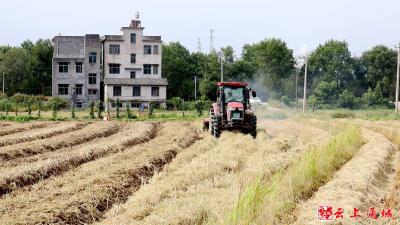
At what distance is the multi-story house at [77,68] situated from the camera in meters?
58.8

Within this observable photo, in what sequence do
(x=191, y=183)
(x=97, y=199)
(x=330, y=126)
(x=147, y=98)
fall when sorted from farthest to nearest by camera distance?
(x=147, y=98) → (x=330, y=126) → (x=191, y=183) → (x=97, y=199)

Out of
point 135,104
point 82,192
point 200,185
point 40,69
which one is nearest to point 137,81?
point 135,104

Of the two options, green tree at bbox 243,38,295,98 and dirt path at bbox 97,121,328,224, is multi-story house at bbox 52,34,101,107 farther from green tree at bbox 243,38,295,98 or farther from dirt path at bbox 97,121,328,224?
dirt path at bbox 97,121,328,224

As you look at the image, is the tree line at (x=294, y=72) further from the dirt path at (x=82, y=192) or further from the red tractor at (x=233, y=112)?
the dirt path at (x=82, y=192)

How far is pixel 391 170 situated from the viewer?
15.4 meters

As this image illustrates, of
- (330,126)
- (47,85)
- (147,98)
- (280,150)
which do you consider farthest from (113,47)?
(280,150)

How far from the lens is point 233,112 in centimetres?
2353

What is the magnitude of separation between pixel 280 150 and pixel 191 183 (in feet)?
24.0

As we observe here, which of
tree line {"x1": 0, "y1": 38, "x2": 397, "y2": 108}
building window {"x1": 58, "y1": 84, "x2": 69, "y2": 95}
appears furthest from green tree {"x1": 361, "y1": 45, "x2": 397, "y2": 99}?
building window {"x1": 58, "y1": 84, "x2": 69, "y2": 95}

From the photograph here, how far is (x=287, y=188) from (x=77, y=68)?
51053mm

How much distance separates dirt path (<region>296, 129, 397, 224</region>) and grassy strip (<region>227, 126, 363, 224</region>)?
22 cm

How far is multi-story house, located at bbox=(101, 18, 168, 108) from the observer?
58281mm

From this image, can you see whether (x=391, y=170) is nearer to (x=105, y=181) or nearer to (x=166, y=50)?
(x=105, y=181)

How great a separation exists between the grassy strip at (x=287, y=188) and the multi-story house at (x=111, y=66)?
4217 cm
